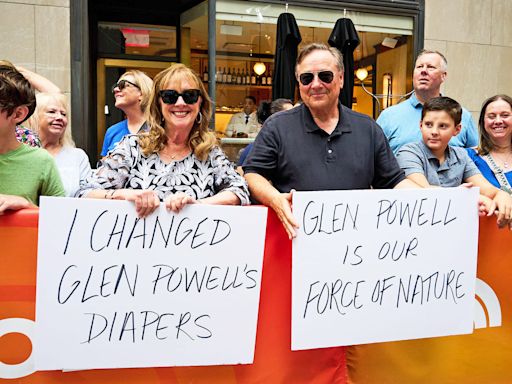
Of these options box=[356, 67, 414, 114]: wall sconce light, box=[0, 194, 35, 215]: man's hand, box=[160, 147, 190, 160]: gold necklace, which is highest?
box=[356, 67, 414, 114]: wall sconce light

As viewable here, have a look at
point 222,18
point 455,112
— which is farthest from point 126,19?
point 455,112

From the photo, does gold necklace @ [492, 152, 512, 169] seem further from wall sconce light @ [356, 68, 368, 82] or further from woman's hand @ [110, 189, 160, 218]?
wall sconce light @ [356, 68, 368, 82]

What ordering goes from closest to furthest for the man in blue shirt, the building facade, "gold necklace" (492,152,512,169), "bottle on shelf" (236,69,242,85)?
"gold necklace" (492,152,512,169), the man in blue shirt, the building facade, "bottle on shelf" (236,69,242,85)

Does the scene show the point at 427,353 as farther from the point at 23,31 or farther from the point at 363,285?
the point at 23,31

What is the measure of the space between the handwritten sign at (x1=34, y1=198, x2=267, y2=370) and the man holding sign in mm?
455

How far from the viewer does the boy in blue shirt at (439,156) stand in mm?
3572

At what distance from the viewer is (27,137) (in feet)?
11.9

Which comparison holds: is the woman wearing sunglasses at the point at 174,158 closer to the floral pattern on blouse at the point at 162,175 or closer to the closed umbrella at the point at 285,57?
the floral pattern on blouse at the point at 162,175

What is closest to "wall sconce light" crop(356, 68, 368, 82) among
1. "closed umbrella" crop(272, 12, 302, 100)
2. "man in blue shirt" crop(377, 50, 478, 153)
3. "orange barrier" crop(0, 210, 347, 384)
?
"closed umbrella" crop(272, 12, 302, 100)

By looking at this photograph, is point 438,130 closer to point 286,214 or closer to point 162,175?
point 286,214

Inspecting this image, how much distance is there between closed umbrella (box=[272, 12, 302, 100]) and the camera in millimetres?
7813

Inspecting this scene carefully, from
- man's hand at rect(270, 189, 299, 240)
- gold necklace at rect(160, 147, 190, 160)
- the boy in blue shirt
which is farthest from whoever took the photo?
the boy in blue shirt

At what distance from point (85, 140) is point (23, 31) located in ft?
4.64

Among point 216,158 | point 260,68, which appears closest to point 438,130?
point 216,158
